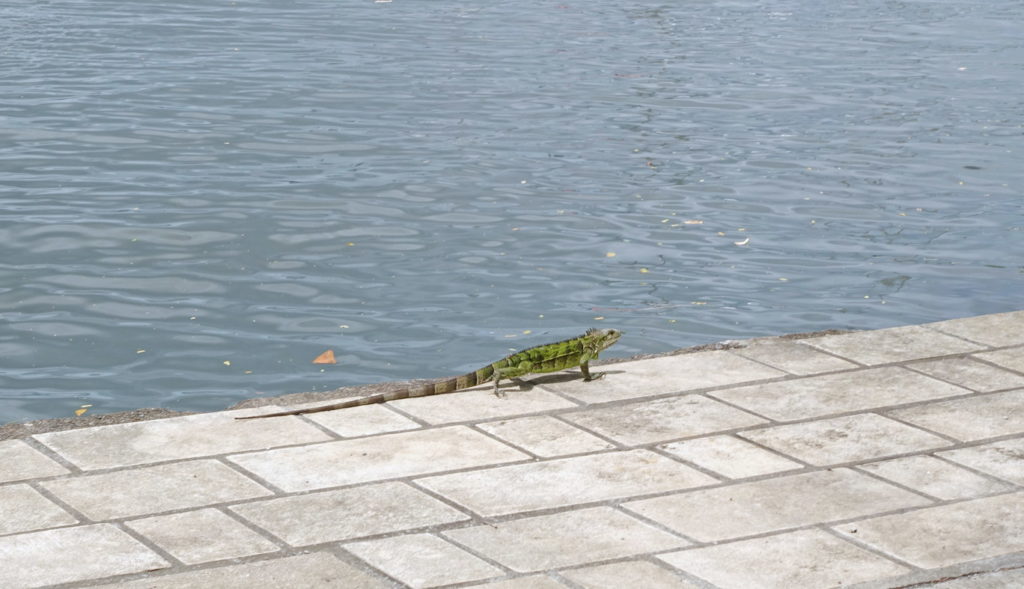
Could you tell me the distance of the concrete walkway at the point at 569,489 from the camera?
16.6 feet

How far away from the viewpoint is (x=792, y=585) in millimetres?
4961

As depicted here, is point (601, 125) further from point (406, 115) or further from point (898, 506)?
point (898, 506)

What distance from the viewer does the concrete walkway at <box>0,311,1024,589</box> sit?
5.07 m

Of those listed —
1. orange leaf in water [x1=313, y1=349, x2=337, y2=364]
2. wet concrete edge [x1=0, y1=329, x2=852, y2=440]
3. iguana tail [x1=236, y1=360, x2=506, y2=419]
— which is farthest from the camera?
orange leaf in water [x1=313, y1=349, x2=337, y2=364]

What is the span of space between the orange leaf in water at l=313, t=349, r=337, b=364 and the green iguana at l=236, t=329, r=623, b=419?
2.16m

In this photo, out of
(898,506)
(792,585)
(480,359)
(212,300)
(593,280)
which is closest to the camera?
(792,585)

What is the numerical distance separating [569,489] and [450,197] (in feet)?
25.1

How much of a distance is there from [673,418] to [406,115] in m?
10.6

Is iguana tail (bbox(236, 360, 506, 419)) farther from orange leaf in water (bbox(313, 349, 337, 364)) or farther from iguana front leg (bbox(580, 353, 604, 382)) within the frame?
orange leaf in water (bbox(313, 349, 337, 364))

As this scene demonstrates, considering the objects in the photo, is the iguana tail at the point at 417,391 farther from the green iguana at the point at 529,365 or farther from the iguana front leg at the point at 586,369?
the iguana front leg at the point at 586,369

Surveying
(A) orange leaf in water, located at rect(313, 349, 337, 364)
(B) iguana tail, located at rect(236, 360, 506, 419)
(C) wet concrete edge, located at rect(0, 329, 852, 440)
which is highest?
(B) iguana tail, located at rect(236, 360, 506, 419)

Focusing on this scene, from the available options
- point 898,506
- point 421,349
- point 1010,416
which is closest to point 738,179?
point 421,349

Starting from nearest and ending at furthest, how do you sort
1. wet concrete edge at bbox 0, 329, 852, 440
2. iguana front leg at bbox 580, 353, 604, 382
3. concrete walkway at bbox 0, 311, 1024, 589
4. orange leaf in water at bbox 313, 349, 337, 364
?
1. concrete walkway at bbox 0, 311, 1024, 589
2. wet concrete edge at bbox 0, 329, 852, 440
3. iguana front leg at bbox 580, 353, 604, 382
4. orange leaf in water at bbox 313, 349, 337, 364

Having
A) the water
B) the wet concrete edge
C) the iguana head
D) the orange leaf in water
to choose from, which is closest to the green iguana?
the iguana head
